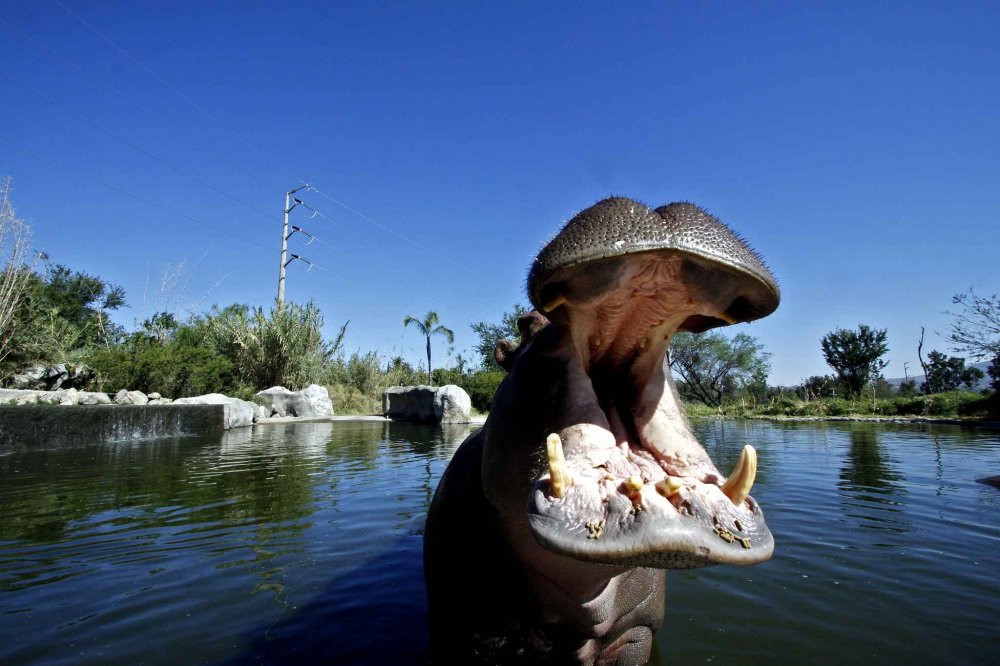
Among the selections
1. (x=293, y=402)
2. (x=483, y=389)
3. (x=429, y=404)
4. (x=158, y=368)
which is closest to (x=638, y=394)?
(x=429, y=404)

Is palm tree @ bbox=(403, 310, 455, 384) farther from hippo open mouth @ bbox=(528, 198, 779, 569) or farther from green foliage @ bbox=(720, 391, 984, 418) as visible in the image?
hippo open mouth @ bbox=(528, 198, 779, 569)

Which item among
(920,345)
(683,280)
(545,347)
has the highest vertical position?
(920,345)

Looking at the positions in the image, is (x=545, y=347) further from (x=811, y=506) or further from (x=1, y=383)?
(x=1, y=383)

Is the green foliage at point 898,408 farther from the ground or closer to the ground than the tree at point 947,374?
closer to the ground

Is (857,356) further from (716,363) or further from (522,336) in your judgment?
(522,336)

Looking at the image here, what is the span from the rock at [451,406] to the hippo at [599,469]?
59.5 feet

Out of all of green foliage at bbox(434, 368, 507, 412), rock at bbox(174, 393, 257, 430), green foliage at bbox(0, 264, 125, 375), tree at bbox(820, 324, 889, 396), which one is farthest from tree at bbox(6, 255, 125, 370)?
tree at bbox(820, 324, 889, 396)

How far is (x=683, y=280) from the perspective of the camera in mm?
1632

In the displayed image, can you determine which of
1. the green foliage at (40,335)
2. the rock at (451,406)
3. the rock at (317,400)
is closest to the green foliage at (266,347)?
the rock at (317,400)

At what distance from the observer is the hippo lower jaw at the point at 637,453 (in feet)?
4.30

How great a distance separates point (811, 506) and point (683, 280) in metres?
5.14

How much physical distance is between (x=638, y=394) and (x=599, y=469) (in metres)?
0.49

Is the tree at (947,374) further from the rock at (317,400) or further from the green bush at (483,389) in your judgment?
the rock at (317,400)

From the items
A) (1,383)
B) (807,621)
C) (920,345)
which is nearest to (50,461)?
(1,383)
